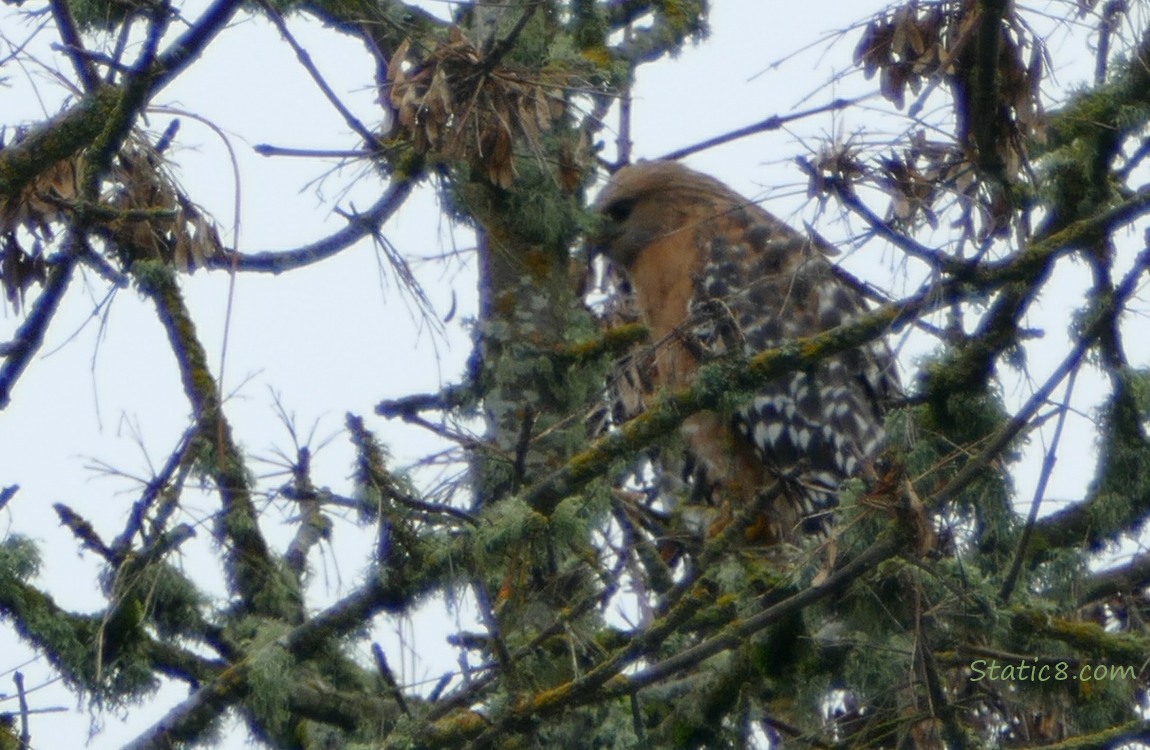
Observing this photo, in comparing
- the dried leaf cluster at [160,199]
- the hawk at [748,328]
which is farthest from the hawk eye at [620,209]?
the dried leaf cluster at [160,199]

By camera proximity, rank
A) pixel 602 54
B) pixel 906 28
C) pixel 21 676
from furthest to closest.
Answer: pixel 602 54
pixel 906 28
pixel 21 676

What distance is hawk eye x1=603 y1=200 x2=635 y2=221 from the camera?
6.66 meters

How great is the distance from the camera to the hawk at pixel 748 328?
571 cm

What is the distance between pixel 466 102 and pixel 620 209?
3320 mm

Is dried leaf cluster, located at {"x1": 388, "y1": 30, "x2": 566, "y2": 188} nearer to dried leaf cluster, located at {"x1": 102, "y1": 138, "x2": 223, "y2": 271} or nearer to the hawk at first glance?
dried leaf cluster, located at {"x1": 102, "y1": 138, "x2": 223, "y2": 271}

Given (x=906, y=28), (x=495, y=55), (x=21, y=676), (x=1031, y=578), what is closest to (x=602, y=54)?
(x=495, y=55)

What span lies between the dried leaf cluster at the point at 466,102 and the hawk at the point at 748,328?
63.3 inches

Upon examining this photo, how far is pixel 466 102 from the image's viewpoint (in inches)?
134

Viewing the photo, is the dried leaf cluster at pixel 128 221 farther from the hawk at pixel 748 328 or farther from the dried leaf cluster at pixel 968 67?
the hawk at pixel 748 328

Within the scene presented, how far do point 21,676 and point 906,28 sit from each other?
6.76 ft

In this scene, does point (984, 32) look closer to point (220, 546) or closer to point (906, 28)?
point (906, 28)

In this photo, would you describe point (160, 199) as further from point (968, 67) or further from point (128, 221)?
point (968, 67)

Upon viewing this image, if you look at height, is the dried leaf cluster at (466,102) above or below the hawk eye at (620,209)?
below

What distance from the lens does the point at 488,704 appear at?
3025 mm
